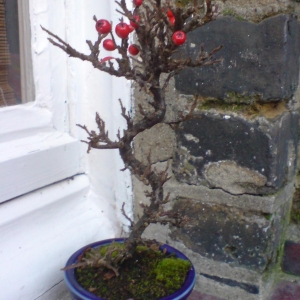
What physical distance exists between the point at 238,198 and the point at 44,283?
53 centimetres

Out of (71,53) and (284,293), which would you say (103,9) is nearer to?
(71,53)

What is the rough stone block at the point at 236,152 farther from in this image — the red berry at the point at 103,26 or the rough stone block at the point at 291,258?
the red berry at the point at 103,26

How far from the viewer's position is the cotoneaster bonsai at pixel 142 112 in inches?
26.5

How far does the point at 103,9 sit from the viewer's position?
1.08 metres

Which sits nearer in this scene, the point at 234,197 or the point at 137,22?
the point at 137,22

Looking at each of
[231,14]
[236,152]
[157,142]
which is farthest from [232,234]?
[231,14]

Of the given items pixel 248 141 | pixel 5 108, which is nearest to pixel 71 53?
pixel 5 108

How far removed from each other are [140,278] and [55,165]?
1.28 feet

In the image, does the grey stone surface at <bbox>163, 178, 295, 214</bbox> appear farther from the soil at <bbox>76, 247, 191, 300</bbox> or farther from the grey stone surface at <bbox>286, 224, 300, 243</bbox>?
the soil at <bbox>76, 247, 191, 300</bbox>

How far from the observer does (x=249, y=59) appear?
3.12 ft

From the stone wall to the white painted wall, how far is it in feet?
0.44

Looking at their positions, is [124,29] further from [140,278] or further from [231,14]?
[140,278]

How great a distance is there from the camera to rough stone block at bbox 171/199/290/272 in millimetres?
1014

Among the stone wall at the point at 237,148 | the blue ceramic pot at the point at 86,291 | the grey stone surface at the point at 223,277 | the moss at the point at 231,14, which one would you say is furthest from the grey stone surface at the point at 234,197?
the moss at the point at 231,14
